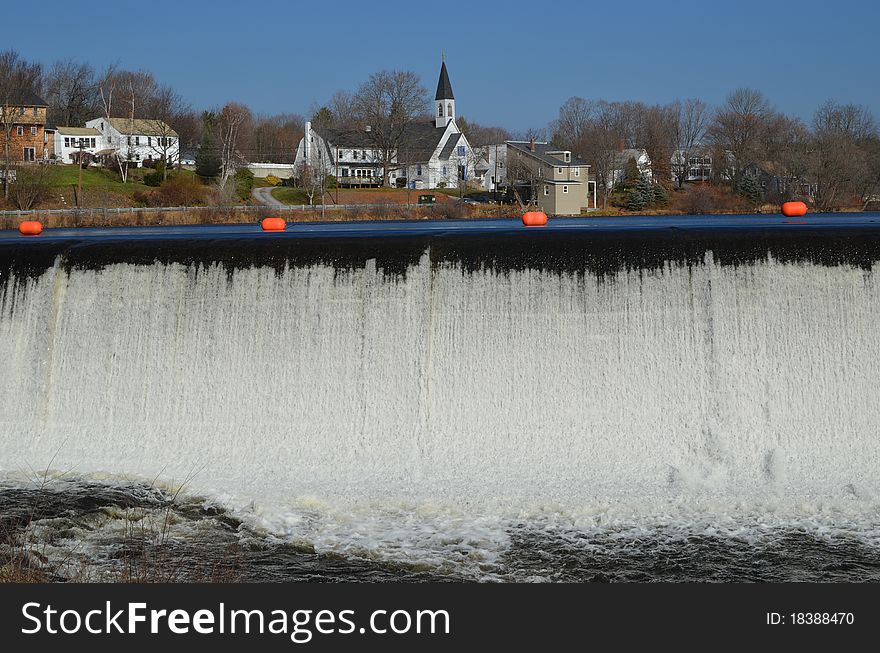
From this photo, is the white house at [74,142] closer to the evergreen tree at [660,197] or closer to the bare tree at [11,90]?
the bare tree at [11,90]

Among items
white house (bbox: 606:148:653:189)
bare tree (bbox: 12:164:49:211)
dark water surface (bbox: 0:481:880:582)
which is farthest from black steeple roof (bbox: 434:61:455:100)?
dark water surface (bbox: 0:481:880:582)

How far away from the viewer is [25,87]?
194 feet

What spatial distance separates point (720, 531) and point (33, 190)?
3542 cm

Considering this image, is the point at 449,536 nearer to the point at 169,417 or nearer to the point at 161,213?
the point at 169,417

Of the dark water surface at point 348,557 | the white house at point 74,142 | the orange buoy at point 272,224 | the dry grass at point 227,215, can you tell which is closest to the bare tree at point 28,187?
the dry grass at point 227,215

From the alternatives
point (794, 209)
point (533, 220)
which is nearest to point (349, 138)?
point (794, 209)

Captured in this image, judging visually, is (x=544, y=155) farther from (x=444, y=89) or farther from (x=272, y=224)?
(x=272, y=224)

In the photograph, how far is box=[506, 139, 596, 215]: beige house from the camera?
46688mm

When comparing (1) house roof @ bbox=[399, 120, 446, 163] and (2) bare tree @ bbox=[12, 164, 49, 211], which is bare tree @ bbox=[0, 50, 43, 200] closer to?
(2) bare tree @ bbox=[12, 164, 49, 211]

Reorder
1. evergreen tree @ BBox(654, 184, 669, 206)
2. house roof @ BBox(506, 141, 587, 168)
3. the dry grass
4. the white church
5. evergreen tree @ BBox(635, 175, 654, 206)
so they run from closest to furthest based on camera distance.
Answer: the dry grass → evergreen tree @ BBox(635, 175, 654, 206) → evergreen tree @ BBox(654, 184, 669, 206) → house roof @ BBox(506, 141, 587, 168) → the white church

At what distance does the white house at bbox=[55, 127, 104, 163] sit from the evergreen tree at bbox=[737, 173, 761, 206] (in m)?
38.5

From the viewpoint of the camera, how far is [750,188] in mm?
46656

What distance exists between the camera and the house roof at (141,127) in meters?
61.7

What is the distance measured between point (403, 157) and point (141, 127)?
657 inches
